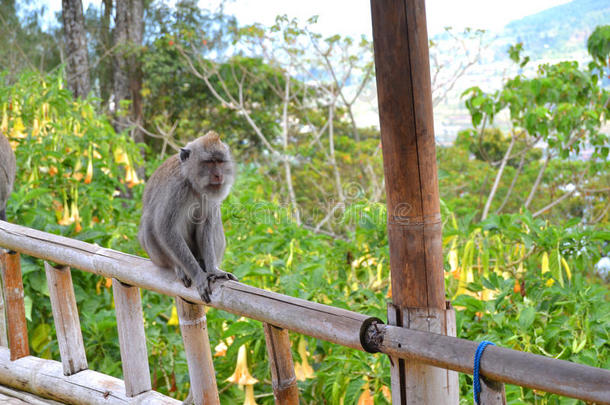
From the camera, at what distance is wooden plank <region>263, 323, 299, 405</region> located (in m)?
1.97

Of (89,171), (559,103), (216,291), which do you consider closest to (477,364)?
(216,291)

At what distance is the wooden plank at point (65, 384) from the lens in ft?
8.00

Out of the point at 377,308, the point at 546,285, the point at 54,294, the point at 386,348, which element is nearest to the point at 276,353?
the point at 386,348

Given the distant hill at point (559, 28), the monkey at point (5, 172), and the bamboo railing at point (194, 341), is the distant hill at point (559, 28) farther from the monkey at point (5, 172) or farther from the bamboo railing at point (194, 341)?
the bamboo railing at point (194, 341)

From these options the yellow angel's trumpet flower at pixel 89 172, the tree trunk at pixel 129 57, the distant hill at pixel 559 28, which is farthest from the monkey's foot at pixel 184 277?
the tree trunk at pixel 129 57

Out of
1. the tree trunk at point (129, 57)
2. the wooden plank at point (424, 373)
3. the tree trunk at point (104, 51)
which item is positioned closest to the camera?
the wooden plank at point (424, 373)

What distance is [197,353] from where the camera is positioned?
221cm

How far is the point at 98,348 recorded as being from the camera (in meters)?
3.40

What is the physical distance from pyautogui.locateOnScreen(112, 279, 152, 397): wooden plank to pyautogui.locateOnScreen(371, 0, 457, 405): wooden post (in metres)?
1.18

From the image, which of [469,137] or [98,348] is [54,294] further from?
[469,137]

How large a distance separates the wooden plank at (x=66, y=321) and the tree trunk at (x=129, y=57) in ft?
26.3

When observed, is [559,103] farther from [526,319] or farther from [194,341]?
[194,341]

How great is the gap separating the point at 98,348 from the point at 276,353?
180 cm

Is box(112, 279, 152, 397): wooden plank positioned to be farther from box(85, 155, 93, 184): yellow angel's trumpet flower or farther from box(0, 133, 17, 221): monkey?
box(85, 155, 93, 184): yellow angel's trumpet flower
